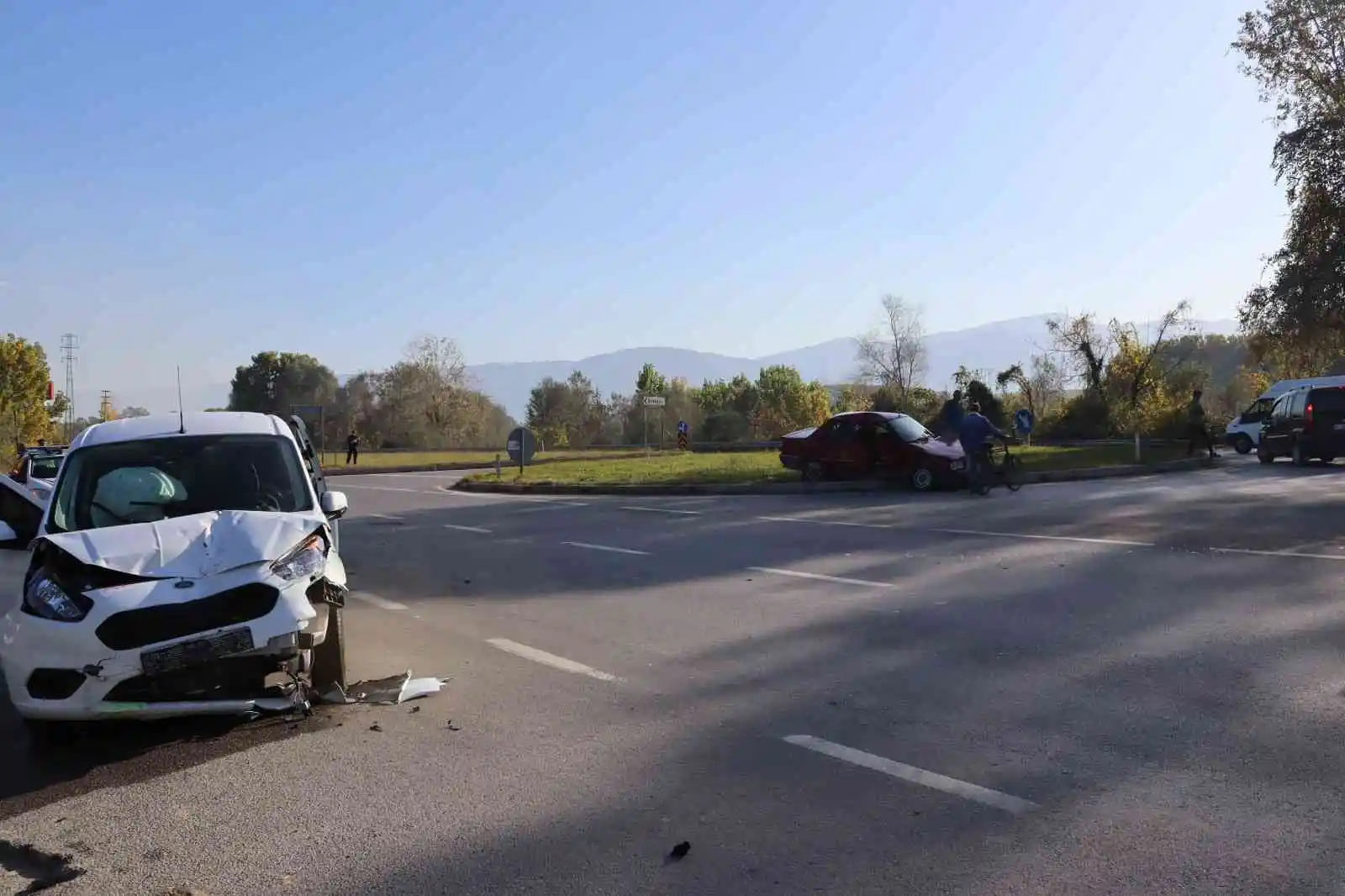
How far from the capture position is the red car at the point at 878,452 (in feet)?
67.8

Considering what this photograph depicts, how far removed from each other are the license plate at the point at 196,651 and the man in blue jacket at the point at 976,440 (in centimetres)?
1525

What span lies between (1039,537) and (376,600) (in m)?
7.57

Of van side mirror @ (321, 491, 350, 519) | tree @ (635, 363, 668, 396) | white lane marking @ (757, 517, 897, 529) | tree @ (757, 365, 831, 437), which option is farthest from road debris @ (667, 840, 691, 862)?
tree @ (635, 363, 668, 396)

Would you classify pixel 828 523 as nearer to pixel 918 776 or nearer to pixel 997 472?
pixel 997 472

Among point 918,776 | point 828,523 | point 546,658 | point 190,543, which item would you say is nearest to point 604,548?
point 828,523

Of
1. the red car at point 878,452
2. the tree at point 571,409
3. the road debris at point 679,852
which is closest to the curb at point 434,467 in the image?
the red car at point 878,452

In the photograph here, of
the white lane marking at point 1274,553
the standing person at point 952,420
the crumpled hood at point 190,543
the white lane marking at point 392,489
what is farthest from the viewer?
the white lane marking at point 392,489

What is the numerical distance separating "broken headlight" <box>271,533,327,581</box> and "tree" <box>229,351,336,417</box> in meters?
89.7

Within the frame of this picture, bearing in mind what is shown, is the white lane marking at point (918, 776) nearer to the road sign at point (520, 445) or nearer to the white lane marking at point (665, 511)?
the white lane marking at point (665, 511)

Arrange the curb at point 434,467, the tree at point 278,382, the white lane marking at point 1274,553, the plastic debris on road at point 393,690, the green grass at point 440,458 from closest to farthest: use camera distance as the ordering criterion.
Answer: the plastic debris on road at point 393,690, the white lane marking at point 1274,553, the curb at point 434,467, the green grass at point 440,458, the tree at point 278,382

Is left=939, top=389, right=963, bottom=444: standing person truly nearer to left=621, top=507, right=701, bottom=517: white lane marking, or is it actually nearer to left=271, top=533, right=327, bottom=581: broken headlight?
left=621, top=507, right=701, bottom=517: white lane marking

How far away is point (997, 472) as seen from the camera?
1989 cm

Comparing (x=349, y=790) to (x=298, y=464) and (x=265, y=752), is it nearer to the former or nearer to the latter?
(x=265, y=752)

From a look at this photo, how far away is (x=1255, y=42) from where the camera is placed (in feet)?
92.3
